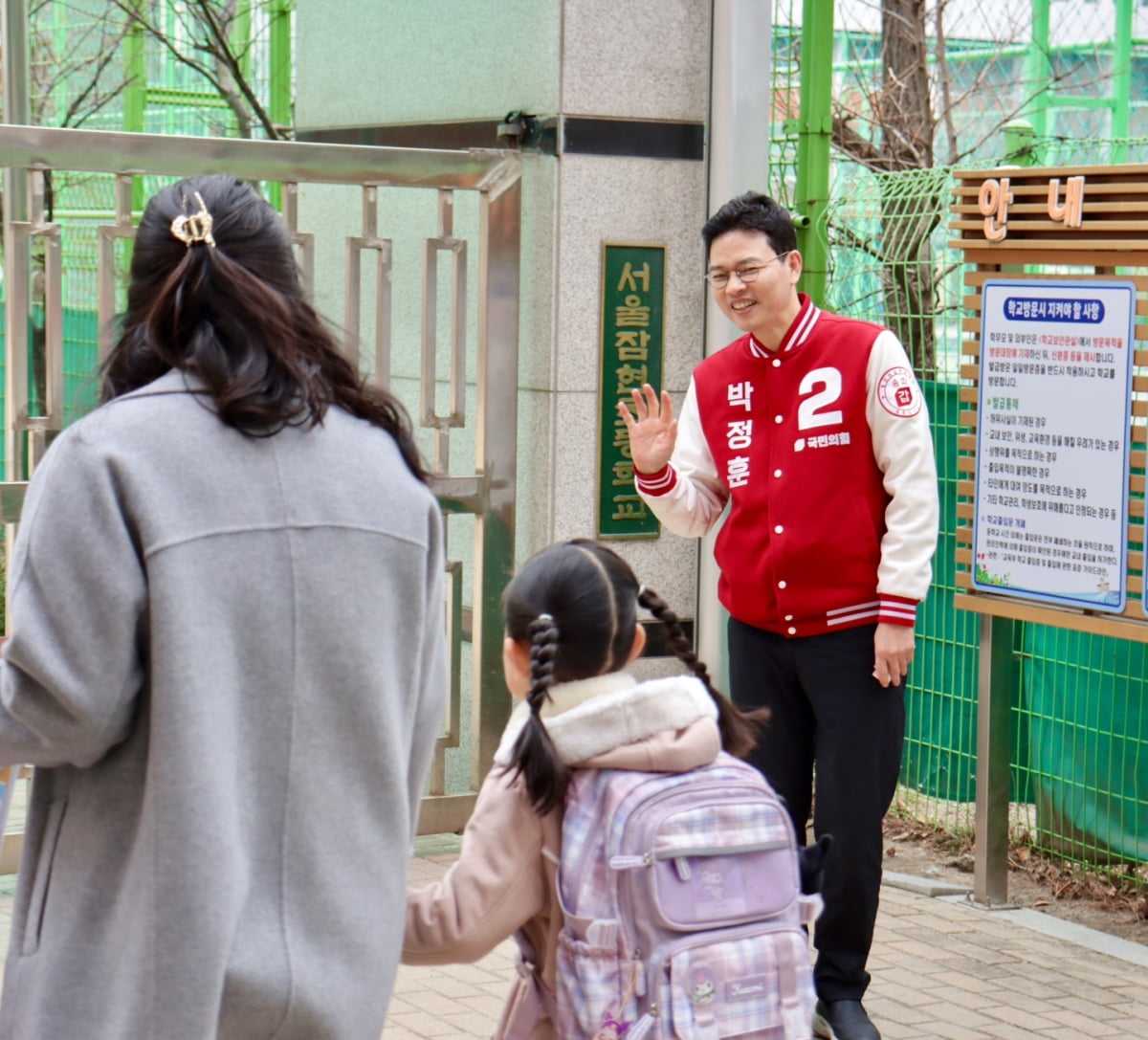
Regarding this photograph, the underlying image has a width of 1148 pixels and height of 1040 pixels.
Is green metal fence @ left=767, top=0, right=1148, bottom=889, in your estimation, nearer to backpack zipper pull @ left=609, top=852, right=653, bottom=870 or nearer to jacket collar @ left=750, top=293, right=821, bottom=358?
jacket collar @ left=750, top=293, right=821, bottom=358

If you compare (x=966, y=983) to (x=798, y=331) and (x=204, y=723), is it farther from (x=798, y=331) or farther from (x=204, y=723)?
(x=204, y=723)

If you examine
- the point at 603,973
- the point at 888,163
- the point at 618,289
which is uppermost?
the point at 888,163

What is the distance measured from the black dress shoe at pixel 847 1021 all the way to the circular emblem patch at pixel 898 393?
52.2 inches

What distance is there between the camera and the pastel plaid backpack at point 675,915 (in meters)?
2.46

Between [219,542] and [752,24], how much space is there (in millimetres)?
4042

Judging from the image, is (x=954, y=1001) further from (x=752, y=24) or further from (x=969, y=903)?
(x=752, y=24)

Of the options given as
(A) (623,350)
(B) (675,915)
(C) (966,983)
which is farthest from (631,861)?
(A) (623,350)

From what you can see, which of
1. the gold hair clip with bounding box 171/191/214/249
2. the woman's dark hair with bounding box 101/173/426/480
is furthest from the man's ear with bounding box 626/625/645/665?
the gold hair clip with bounding box 171/191/214/249

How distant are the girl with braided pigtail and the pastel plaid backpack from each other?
44 millimetres

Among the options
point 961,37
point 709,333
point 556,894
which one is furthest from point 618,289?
point 961,37

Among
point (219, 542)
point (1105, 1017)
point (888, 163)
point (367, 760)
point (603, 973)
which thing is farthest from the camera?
point (888, 163)

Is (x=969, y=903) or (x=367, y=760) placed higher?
(x=367, y=760)

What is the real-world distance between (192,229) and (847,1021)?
2647mm

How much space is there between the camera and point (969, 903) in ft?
17.8
